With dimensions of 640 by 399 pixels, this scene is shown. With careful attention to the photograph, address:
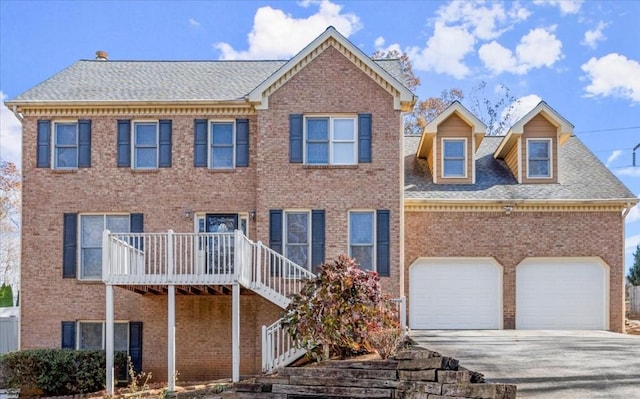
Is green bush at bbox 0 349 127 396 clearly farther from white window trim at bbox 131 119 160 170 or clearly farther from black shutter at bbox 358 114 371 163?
black shutter at bbox 358 114 371 163

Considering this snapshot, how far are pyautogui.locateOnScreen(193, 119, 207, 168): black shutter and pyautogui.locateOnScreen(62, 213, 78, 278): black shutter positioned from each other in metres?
3.58

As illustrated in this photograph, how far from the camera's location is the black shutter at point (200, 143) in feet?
54.9

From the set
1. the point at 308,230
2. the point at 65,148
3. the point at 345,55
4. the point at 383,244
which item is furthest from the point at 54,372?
the point at 345,55

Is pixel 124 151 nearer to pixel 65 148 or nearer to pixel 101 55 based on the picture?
pixel 65 148

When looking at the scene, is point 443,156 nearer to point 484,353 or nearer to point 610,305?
point 610,305

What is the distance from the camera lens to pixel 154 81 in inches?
709

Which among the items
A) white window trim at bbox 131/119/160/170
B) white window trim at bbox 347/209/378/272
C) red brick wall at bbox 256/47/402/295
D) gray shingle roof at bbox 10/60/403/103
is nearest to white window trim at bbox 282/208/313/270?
red brick wall at bbox 256/47/402/295

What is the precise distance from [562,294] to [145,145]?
1250 centimetres

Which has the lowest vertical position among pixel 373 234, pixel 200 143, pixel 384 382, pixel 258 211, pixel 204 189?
pixel 384 382

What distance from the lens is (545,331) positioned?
1691 cm

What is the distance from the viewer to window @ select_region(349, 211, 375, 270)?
16.2m

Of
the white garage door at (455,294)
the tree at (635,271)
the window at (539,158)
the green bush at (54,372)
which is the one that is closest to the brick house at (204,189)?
the green bush at (54,372)

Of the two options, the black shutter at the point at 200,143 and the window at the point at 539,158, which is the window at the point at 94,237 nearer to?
the black shutter at the point at 200,143

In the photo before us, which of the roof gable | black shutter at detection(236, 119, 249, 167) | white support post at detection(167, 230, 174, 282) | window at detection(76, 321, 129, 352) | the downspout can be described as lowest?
window at detection(76, 321, 129, 352)
